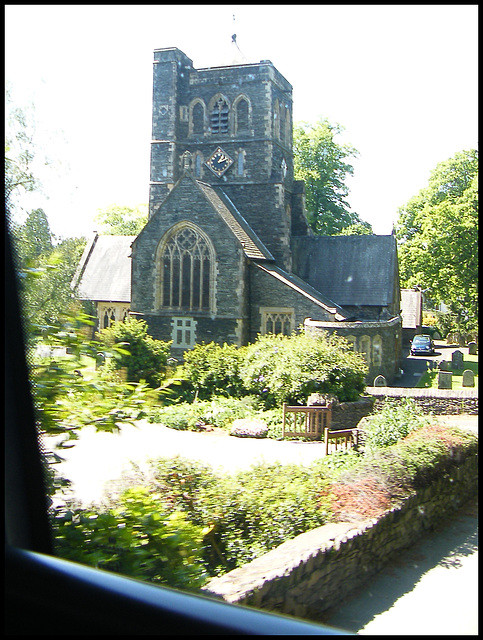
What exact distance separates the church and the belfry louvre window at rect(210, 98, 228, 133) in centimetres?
4

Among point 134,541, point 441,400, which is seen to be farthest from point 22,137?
point 441,400

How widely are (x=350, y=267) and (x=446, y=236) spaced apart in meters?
6.86

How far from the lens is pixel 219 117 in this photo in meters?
28.4

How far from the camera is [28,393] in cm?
364

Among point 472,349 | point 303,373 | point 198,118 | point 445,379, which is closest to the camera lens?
point 303,373

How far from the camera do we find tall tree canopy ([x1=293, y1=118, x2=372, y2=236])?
121ft

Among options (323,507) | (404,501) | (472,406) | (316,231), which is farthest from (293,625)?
(316,231)

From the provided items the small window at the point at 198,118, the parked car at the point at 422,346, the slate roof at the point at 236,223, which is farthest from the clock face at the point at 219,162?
the parked car at the point at 422,346

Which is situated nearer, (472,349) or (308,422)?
(308,422)

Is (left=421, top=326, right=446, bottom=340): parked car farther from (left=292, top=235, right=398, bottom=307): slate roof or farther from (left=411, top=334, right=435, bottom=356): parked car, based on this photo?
(left=292, top=235, right=398, bottom=307): slate roof

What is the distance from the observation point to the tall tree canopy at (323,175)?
3684 cm

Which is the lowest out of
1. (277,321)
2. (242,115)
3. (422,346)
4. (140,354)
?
(140,354)

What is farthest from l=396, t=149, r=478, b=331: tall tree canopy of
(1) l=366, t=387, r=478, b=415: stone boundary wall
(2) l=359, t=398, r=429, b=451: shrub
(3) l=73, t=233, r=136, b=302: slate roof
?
(3) l=73, t=233, r=136, b=302: slate roof

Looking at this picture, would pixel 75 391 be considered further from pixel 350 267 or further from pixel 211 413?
pixel 350 267
